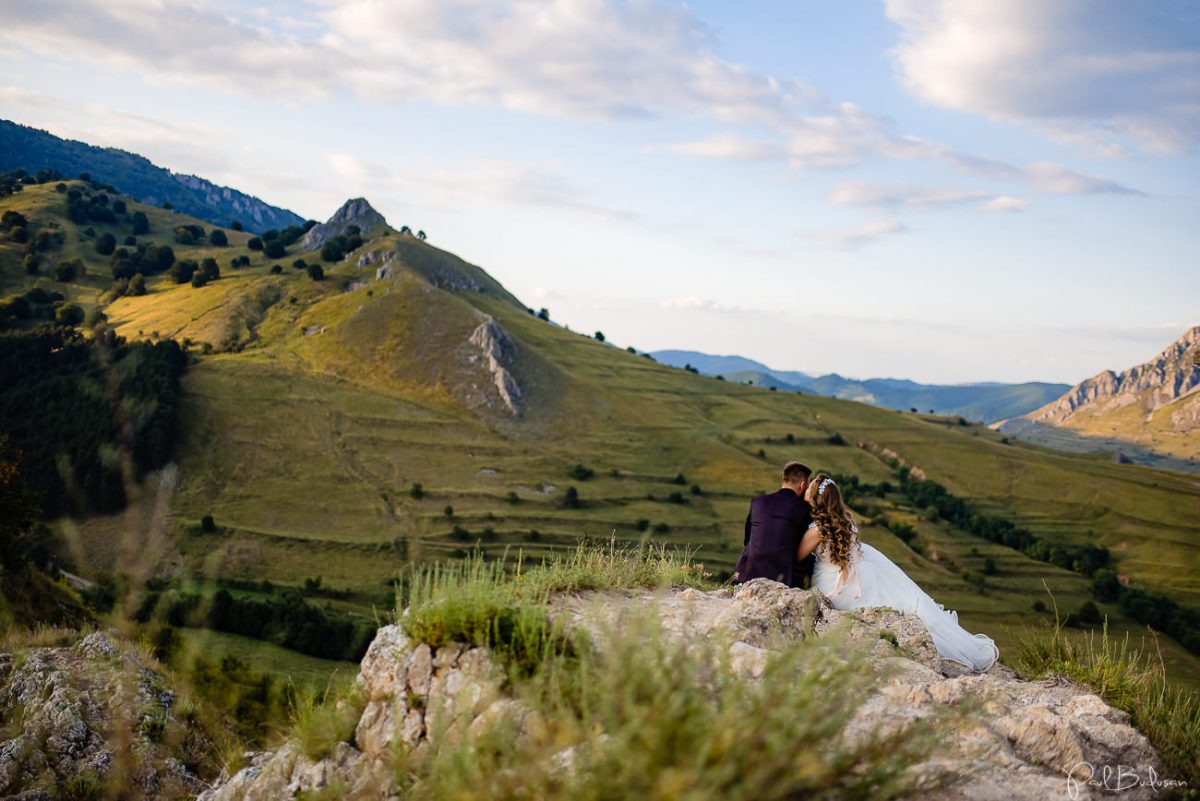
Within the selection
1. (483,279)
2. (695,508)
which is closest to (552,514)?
(695,508)

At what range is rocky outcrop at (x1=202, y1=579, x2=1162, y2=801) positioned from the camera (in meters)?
5.32

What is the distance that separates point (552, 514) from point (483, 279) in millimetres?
117523

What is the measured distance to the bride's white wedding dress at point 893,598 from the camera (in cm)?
950

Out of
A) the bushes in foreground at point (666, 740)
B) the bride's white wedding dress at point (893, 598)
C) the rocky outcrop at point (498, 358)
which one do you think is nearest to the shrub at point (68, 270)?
the rocky outcrop at point (498, 358)

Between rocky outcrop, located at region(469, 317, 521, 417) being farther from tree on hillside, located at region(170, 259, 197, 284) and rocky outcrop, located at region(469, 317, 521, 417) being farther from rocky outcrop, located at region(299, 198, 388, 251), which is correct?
rocky outcrop, located at region(299, 198, 388, 251)

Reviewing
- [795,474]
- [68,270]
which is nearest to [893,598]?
[795,474]

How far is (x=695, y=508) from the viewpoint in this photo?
9206 cm

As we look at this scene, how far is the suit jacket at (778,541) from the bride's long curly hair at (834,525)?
0.92ft

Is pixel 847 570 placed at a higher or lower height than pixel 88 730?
higher

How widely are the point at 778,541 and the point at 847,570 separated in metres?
1.08

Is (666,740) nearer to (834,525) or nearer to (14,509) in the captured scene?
(834,525)

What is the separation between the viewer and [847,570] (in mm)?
10516

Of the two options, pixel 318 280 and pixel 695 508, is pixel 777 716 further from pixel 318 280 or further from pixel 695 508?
pixel 318 280

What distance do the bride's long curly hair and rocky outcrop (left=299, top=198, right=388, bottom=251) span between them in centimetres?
16390
